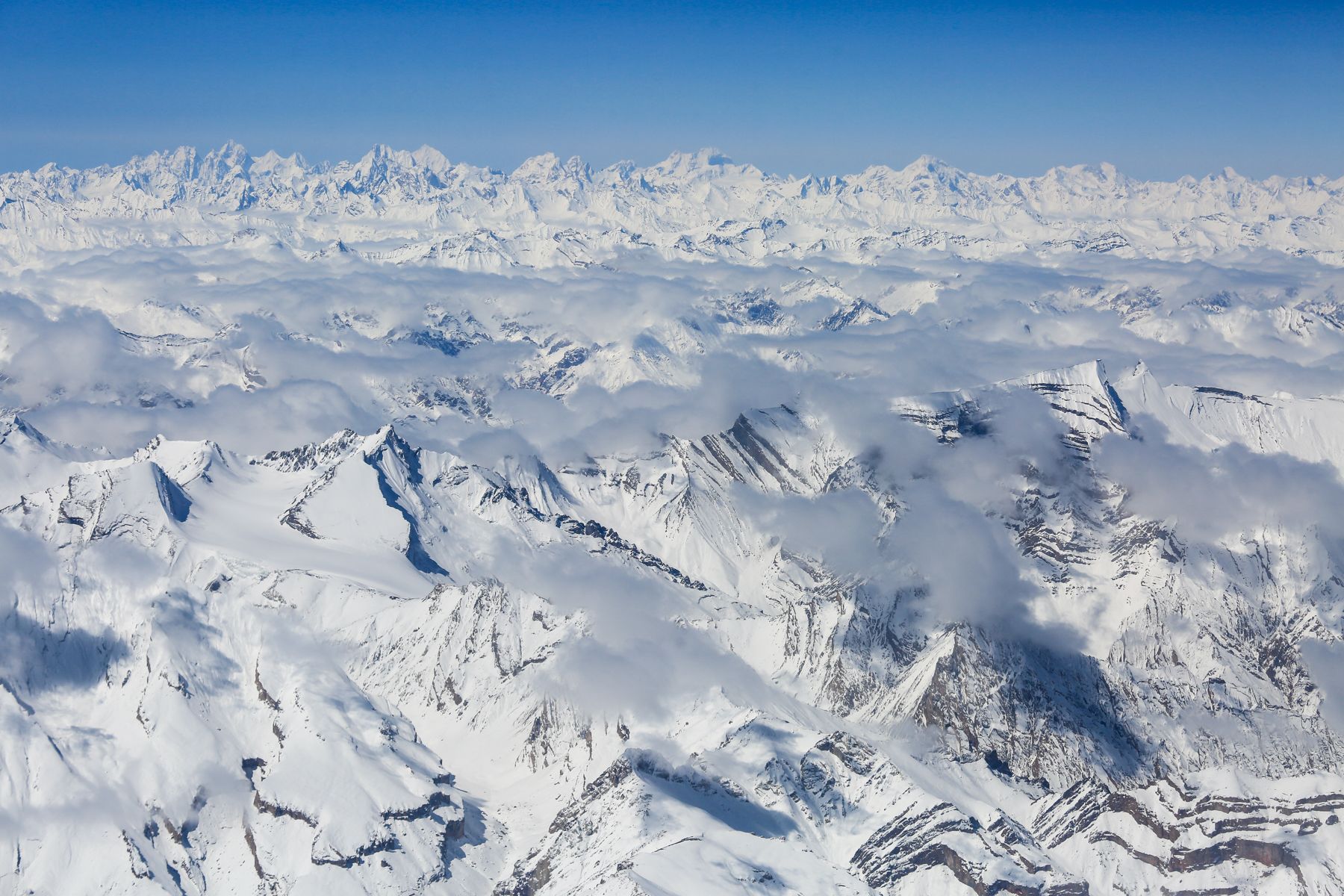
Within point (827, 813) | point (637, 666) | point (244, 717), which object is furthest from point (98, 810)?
point (827, 813)

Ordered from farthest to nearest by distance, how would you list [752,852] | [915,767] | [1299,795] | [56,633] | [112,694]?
1. [56,633]
2. [112,694]
3. [915,767]
4. [1299,795]
5. [752,852]

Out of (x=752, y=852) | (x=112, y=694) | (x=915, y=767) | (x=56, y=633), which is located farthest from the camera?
(x=56, y=633)

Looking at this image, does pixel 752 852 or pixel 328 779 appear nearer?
pixel 752 852

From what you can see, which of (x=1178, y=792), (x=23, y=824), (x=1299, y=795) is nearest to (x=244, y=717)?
(x=23, y=824)

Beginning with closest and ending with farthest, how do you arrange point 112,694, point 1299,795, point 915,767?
point 1299,795, point 915,767, point 112,694

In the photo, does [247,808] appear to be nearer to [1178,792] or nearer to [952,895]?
[952,895]

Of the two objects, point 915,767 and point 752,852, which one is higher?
point 752,852

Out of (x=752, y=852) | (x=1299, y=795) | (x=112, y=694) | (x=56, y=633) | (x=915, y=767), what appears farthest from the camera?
(x=56, y=633)

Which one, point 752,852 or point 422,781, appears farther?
point 422,781

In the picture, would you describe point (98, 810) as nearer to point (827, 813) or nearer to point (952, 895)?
point (827, 813)
